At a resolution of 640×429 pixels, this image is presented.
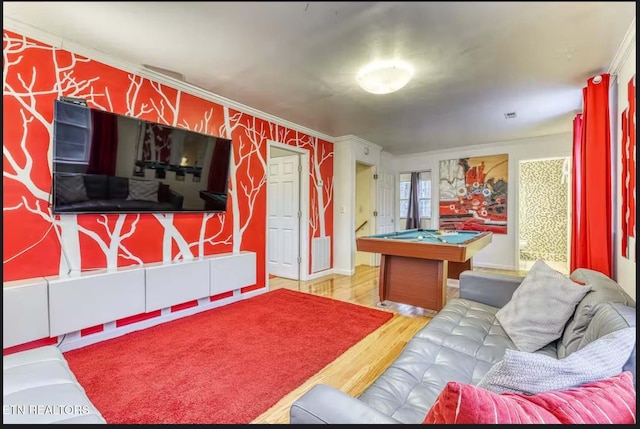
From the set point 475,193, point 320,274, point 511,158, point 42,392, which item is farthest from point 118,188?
point 511,158

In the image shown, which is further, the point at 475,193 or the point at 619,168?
the point at 475,193

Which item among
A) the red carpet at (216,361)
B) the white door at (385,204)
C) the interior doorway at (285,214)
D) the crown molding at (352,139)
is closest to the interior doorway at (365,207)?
the white door at (385,204)

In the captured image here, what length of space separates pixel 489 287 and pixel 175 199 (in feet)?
9.16

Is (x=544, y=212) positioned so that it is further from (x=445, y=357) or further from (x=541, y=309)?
(x=445, y=357)

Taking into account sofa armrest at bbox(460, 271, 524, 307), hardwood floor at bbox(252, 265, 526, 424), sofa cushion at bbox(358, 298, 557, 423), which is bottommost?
hardwood floor at bbox(252, 265, 526, 424)

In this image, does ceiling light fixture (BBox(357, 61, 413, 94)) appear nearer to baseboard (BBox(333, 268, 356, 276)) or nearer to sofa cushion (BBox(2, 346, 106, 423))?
sofa cushion (BBox(2, 346, 106, 423))

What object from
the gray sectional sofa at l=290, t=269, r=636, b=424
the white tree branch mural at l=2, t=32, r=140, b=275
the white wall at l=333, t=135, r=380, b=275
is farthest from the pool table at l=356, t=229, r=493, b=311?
the white tree branch mural at l=2, t=32, r=140, b=275

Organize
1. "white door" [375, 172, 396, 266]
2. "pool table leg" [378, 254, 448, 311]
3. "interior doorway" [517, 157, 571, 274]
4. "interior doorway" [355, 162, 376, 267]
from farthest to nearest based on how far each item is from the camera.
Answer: "interior doorway" [517, 157, 571, 274]
"white door" [375, 172, 396, 266]
"interior doorway" [355, 162, 376, 267]
"pool table leg" [378, 254, 448, 311]

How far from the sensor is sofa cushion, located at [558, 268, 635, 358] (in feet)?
4.02

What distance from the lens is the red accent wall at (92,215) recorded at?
189cm

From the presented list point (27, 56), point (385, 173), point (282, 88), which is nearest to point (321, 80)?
point (282, 88)

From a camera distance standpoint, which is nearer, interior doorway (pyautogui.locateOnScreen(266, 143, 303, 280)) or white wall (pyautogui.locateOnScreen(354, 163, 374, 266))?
interior doorway (pyautogui.locateOnScreen(266, 143, 303, 280))

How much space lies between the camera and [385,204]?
18.6ft

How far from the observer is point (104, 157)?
7.31 ft
